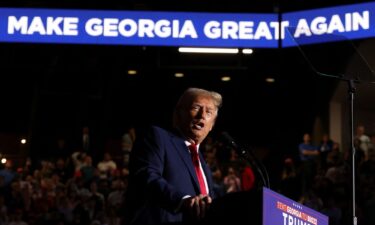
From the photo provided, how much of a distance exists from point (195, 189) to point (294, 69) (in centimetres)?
1756

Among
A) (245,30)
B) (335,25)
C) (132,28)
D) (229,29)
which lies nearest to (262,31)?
(245,30)

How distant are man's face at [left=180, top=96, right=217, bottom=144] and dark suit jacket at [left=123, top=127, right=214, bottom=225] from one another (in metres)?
0.06

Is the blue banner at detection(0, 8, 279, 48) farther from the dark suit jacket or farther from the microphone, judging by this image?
the dark suit jacket

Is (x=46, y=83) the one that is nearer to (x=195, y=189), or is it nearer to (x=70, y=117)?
(x=70, y=117)

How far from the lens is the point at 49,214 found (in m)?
12.2

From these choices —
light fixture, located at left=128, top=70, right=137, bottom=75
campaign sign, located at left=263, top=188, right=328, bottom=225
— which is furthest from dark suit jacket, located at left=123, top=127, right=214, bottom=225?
light fixture, located at left=128, top=70, right=137, bottom=75

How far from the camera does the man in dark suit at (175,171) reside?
10.5 ft

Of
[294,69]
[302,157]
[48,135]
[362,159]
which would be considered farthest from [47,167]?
[48,135]

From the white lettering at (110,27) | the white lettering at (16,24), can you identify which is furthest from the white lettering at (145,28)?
the white lettering at (16,24)

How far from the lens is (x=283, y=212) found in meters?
3.14

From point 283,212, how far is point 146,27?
921 centimetres

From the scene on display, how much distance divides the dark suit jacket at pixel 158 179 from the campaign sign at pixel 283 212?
370 millimetres

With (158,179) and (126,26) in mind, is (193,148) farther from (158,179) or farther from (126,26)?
(126,26)

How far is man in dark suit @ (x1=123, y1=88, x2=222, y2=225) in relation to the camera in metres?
3.20
